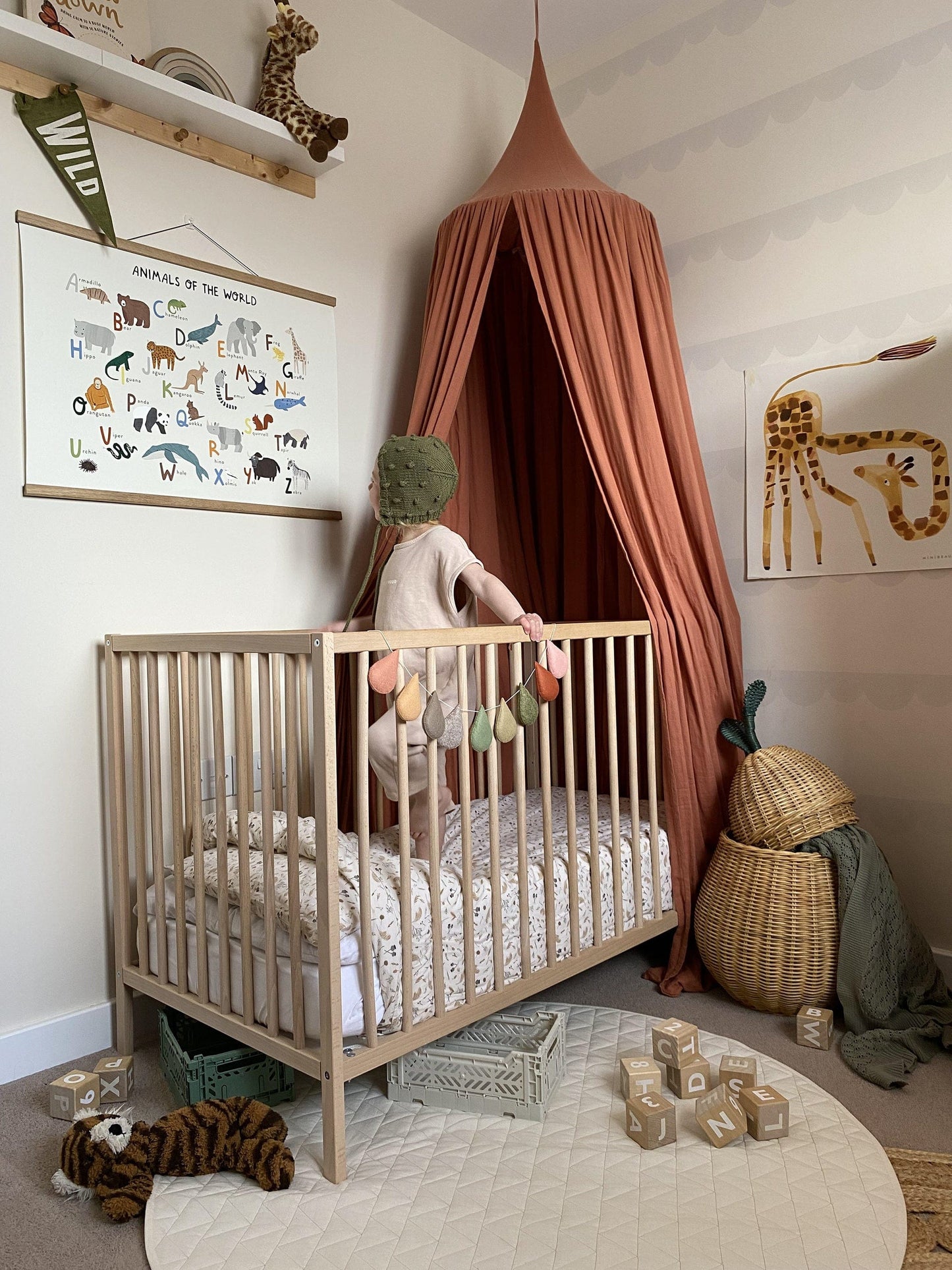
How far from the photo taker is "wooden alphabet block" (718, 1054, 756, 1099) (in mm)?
1707

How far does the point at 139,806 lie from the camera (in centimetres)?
198

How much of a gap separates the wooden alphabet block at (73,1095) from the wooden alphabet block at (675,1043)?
1.06 meters

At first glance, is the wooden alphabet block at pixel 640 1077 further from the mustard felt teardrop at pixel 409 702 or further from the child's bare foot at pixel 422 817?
the mustard felt teardrop at pixel 409 702

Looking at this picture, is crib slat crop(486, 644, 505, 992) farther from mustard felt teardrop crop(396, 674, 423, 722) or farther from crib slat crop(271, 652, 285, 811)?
crib slat crop(271, 652, 285, 811)

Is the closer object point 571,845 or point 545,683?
point 545,683

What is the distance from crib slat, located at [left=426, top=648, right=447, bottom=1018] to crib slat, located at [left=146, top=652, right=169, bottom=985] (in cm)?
57

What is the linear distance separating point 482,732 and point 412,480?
0.65 metres

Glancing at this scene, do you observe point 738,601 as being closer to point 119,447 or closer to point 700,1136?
point 700,1136

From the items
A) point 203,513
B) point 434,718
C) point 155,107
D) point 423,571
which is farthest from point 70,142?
point 434,718

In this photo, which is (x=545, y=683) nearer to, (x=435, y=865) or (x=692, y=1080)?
(x=435, y=865)

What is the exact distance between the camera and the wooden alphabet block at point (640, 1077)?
1.69m

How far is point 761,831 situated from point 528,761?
0.76m

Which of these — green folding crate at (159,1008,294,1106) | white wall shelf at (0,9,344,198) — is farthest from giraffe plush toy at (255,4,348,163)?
green folding crate at (159,1008,294,1106)

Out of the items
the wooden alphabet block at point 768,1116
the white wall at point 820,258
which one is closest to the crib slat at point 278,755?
the wooden alphabet block at point 768,1116
